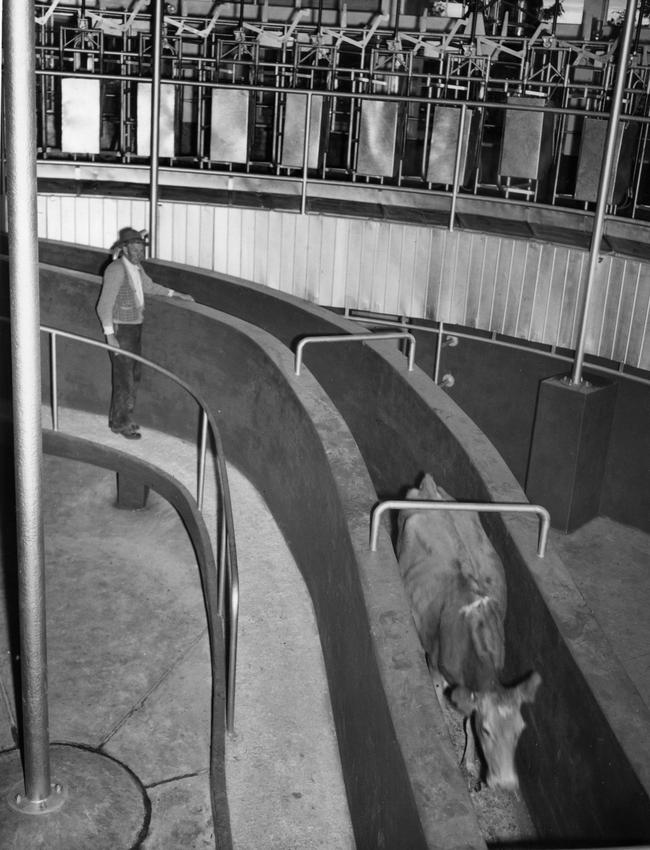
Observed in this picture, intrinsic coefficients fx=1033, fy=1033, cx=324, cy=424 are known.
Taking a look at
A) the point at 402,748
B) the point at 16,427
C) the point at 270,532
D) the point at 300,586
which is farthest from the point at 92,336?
the point at 402,748

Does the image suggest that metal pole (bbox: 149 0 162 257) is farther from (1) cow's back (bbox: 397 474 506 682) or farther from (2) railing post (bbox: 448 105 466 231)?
(1) cow's back (bbox: 397 474 506 682)

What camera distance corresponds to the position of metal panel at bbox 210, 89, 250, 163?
11789 millimetres

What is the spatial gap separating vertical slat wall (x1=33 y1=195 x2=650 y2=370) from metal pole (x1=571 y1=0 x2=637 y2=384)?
464mm

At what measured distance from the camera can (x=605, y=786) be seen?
13.7 ft

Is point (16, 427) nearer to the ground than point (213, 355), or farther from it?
farther from it

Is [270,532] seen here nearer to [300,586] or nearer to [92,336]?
[300,586]

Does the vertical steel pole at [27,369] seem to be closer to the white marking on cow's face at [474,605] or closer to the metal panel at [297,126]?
the white marking on cow's face at [474,605]

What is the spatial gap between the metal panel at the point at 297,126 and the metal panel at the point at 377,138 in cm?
56

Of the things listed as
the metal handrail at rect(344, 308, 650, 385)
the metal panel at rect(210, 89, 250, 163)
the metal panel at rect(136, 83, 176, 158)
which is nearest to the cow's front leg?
the metal handrail at rect(344, 308, 650, 385)

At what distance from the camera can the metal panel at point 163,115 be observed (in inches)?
470

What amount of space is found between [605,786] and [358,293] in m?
7.65

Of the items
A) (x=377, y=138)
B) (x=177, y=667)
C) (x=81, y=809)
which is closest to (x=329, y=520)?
(x=177, y=667)

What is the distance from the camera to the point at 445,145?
1145 centimetres

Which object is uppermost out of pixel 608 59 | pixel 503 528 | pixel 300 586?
pixel 608 59
